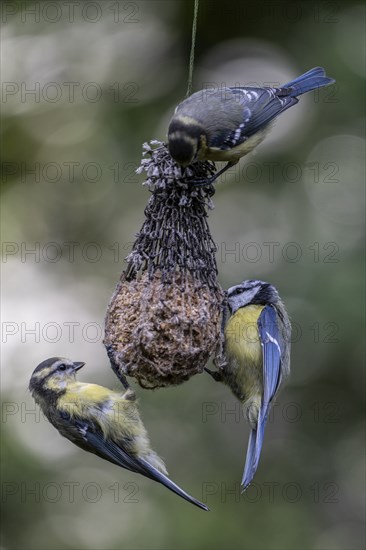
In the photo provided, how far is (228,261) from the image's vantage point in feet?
22.2

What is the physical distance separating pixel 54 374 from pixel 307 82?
7.26 feet

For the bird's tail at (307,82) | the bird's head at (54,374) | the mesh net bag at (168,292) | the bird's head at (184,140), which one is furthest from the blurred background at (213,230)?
the bird's head at (184,140)

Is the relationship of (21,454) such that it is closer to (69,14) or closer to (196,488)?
(196,488)

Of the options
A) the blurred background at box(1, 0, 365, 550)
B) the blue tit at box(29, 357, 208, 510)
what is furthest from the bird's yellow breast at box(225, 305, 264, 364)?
the blurred background at box(1, 0, 365, 550)

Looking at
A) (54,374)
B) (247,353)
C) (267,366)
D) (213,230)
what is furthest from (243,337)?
(213,230)

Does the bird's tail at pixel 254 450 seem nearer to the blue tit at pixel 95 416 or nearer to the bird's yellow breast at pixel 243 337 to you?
the bird's yellow breast at pixel 243 337

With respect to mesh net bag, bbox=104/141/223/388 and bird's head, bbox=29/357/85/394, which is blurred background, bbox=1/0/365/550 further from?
A: mesh net bag, bbox=104/141/223/388

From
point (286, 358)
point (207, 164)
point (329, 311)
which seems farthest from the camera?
point (329, 311)

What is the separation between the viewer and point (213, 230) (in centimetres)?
712

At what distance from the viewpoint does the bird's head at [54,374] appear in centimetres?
453

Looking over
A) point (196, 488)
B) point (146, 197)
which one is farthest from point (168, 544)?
point (146, 197)

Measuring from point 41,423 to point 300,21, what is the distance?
3.85 m

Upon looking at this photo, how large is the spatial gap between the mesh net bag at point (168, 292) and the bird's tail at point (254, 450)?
0.47 meters

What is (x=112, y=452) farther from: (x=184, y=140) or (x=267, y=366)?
(x=184, y=140)
